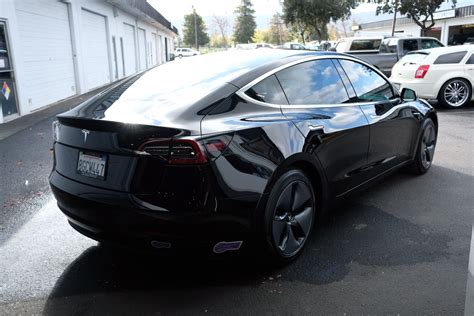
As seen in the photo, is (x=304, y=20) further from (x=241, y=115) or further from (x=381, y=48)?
(x=241, y=115)

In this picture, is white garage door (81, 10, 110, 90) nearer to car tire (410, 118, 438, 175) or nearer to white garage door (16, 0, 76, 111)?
white garage door (16, 0, 76, 111)

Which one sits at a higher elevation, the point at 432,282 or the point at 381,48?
the point at 381,48

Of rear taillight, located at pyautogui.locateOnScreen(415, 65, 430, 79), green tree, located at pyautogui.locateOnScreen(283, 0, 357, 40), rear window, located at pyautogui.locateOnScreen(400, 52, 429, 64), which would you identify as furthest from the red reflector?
green tree, located at pyautogui.locateOnScreen(283, 0, 357, 40)

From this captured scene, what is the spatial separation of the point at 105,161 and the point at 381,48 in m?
16.7

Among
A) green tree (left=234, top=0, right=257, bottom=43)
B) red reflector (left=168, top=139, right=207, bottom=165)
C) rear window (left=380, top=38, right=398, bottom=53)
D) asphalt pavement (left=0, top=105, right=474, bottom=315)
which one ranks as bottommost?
asphalt pavement (left=0, top=105, right=474, bottom=315)

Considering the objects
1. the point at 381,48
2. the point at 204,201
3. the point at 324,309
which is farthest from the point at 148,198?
the point at 381,48

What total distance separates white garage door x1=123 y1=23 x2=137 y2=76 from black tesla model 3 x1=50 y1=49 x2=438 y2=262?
20976mm

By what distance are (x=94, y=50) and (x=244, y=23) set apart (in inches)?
2897

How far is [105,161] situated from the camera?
113 inches

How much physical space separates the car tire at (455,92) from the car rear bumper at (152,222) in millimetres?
9545

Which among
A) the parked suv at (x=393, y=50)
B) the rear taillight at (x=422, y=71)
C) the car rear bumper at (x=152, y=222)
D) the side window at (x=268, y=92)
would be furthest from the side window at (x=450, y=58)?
the car rear bumper at (x=152, y=222)

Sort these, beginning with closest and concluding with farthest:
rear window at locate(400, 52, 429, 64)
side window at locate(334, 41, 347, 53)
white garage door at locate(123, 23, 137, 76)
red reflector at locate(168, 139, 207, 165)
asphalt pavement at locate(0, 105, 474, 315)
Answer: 1. red reflector at locate(168, 139, 207, 165)
2. asphalt pavement at locate(0, 105, 474, 315)
3. rear window at locate(400, 52, 429, 64)
4. side window at locate(334, 41, 347, 53)
5. white garage door at locate(123, 23, 137, 76)

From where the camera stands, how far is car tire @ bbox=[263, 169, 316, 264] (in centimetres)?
308

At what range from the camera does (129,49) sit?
25.2 m
